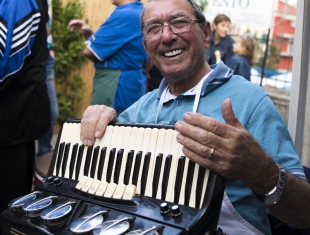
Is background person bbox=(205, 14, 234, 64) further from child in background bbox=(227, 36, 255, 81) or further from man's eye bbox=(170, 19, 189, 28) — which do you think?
man's eye bbox=(170, 19, 189, 28)

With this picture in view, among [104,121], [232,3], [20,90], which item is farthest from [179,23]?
[232,3]

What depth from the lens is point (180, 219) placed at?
117 centimetres

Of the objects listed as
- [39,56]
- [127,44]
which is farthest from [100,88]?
[39,56]

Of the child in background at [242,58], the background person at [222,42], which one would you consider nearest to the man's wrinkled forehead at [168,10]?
the child in background at [242,58]

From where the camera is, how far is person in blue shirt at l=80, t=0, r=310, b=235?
118cm

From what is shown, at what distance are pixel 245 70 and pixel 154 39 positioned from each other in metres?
2.78

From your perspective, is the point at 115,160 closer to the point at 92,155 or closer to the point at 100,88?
the point at 92,155

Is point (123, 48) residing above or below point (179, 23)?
below

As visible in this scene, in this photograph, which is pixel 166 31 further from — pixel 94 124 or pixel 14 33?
pixel 14 33

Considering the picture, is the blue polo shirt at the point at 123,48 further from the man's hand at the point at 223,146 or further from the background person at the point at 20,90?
the man's hand at the point at 223,146

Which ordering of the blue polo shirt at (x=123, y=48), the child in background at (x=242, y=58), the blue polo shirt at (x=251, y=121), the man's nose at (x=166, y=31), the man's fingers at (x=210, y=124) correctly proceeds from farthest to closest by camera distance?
the child in background at (x=242, y=58), the blue polo shirt at (x=123, y=48), the man's nose at (x=166, y=31), the blue polo shirt at (x=251, y=121), the man's fingers at (x=210, y=124)

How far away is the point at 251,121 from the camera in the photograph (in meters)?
1.47

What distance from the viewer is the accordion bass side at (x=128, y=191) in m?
1.19

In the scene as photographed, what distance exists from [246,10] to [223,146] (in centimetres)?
357
